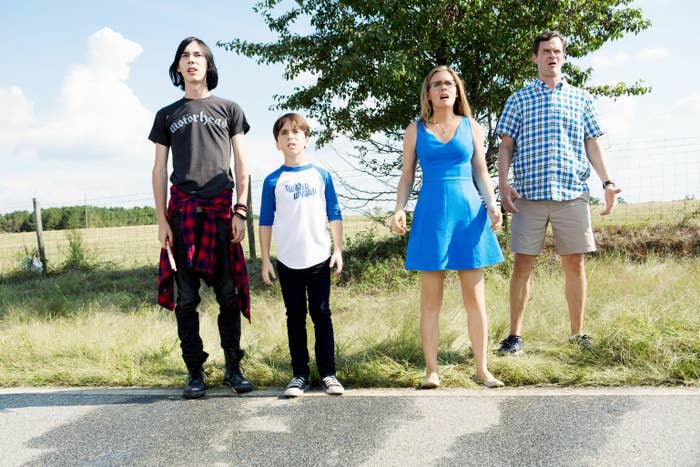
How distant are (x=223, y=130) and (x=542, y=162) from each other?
7.33 feet

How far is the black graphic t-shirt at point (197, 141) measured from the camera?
379cm

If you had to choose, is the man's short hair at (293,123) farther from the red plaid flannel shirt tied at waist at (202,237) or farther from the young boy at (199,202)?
the red plaid flannel shirt tied at waist at (202,237)

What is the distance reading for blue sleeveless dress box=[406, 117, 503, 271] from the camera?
142 inches

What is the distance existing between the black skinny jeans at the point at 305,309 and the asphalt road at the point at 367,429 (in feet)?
0.81

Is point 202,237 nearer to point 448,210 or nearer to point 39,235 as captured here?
point 448,210

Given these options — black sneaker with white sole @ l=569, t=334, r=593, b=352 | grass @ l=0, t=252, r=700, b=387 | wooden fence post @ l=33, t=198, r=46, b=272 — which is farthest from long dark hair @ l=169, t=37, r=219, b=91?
wooden fence post @ l=33, t=198, r=46, b=272

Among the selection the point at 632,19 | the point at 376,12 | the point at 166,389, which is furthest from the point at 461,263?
the point at 632,19

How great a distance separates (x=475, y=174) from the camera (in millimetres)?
3812

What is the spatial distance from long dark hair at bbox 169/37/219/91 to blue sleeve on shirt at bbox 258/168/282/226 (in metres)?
0.80

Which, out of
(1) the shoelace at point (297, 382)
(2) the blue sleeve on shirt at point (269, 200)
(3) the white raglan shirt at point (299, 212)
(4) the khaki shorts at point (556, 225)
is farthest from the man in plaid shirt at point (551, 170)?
(2) the blue sleeve on shirt at point (269, 200)

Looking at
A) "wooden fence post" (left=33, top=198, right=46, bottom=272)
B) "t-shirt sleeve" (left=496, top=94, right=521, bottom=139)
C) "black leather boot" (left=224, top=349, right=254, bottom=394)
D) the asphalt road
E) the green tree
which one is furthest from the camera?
"wooden fence post" (left=33, top=198, right=46, bottom=272)

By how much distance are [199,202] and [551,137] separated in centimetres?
248

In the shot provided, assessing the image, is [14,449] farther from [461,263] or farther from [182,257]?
[461,263]

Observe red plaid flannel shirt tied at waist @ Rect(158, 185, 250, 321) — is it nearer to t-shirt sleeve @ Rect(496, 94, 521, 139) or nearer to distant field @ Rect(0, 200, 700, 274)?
t-shirt sleeve @ Rect(496, 94, 521, 139)
